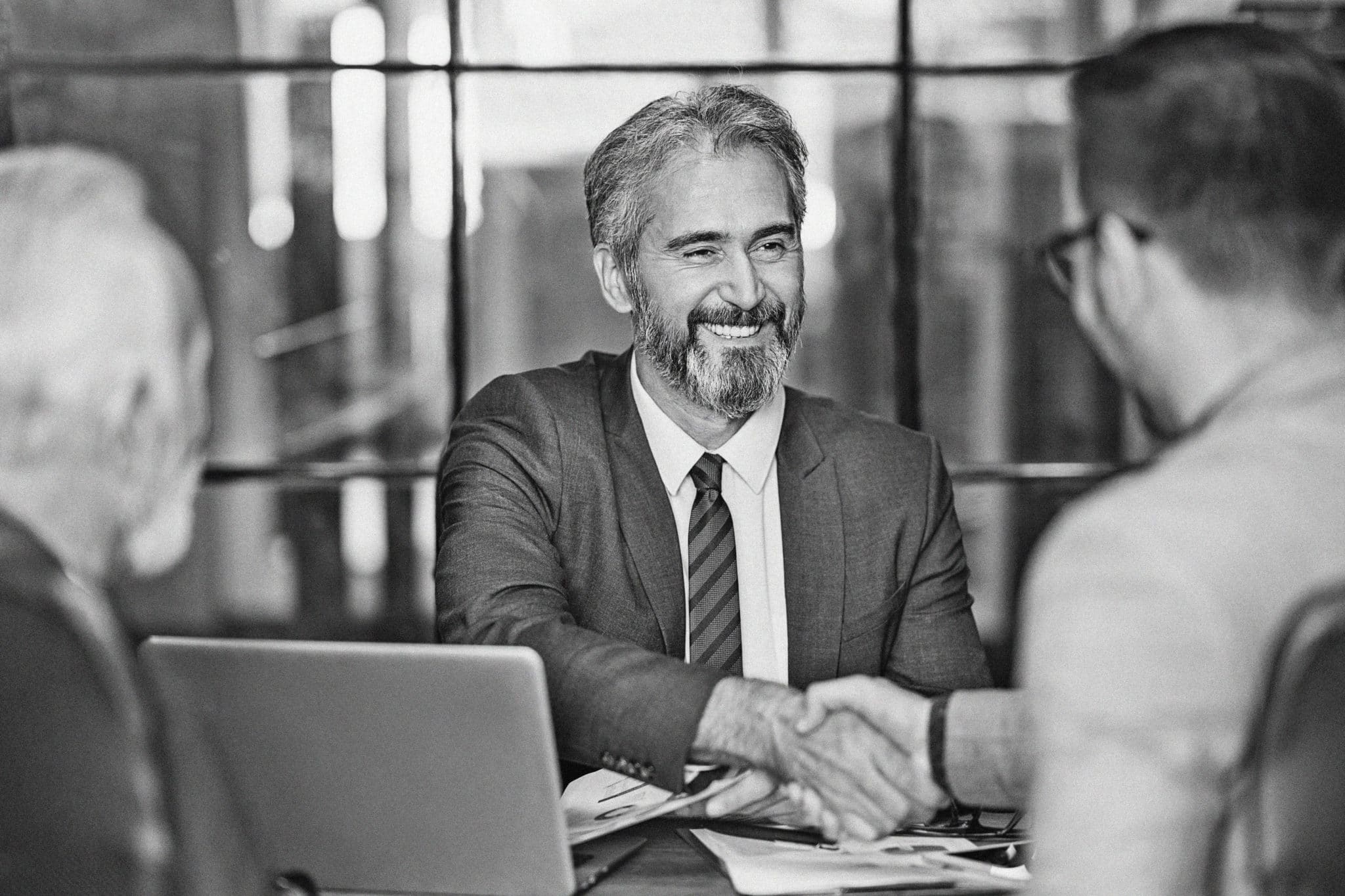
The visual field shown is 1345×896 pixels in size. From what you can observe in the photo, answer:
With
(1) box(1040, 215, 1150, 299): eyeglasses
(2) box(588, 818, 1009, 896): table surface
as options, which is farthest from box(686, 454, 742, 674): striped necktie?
(1) box(1040, 215, 1150, 299): eyeglasses

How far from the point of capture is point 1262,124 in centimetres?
112

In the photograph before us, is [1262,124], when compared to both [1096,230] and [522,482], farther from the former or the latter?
[522,482]

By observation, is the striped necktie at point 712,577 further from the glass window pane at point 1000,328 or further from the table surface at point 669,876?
the glass window pane at point 1000,328

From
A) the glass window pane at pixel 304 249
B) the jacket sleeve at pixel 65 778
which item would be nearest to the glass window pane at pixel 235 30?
the glass window pane at pixel 304 249

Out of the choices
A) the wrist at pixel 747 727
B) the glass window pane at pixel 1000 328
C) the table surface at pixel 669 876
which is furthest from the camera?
the glass window pane at pixel 1000 328

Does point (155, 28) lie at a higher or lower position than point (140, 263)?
higher

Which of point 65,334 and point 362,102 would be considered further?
point 362,102

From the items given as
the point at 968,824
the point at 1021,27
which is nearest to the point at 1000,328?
the point at 1021,27

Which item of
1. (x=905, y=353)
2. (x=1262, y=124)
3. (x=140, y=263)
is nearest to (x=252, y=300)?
(x=905, y=353)

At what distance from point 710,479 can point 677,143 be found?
0.56 metres

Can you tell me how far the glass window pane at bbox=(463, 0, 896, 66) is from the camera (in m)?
4.05

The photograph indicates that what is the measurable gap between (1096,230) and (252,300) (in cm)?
356

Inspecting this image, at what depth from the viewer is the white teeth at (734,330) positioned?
2398 millimetres

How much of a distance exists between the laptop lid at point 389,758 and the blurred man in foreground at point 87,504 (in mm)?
223
